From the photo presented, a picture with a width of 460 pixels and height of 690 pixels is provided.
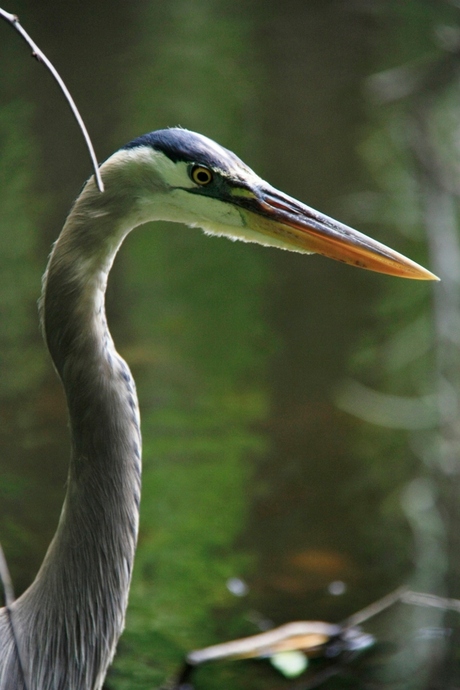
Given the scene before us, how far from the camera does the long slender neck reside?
158cm

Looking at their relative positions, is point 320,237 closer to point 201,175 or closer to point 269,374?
point 201,175

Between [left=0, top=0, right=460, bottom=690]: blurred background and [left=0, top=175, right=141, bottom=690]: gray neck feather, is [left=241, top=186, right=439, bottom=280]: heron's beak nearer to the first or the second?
[left=0, top=175, right=141, bottom=690]: gray neck feather

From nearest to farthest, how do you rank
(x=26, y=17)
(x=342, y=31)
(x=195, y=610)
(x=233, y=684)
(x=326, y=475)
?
(x=233, y=684) → (x=195, y=610) → (x=326, y=475) → (x=26, y=17) → (x=342, y=31)

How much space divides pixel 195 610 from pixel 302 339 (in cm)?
197

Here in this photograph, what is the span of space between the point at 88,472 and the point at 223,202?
1.82 feet

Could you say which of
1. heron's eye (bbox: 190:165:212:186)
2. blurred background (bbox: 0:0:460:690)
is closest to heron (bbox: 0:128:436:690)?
heron's eye (bbox: 190:165:212:186)

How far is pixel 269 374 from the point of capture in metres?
4.30

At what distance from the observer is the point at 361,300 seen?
4906 millimetres

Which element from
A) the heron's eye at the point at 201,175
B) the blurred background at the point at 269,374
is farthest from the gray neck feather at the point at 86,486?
the blurred background at the point at 269,374

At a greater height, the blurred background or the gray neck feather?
the blurred background

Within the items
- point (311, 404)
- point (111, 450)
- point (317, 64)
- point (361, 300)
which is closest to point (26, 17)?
point (317, 64)

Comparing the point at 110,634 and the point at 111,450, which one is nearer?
the point at 111,450

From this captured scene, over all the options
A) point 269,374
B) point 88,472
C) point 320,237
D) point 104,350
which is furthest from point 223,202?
point 269,374

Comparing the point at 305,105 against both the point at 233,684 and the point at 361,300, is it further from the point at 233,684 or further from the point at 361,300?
the point at 233,684
